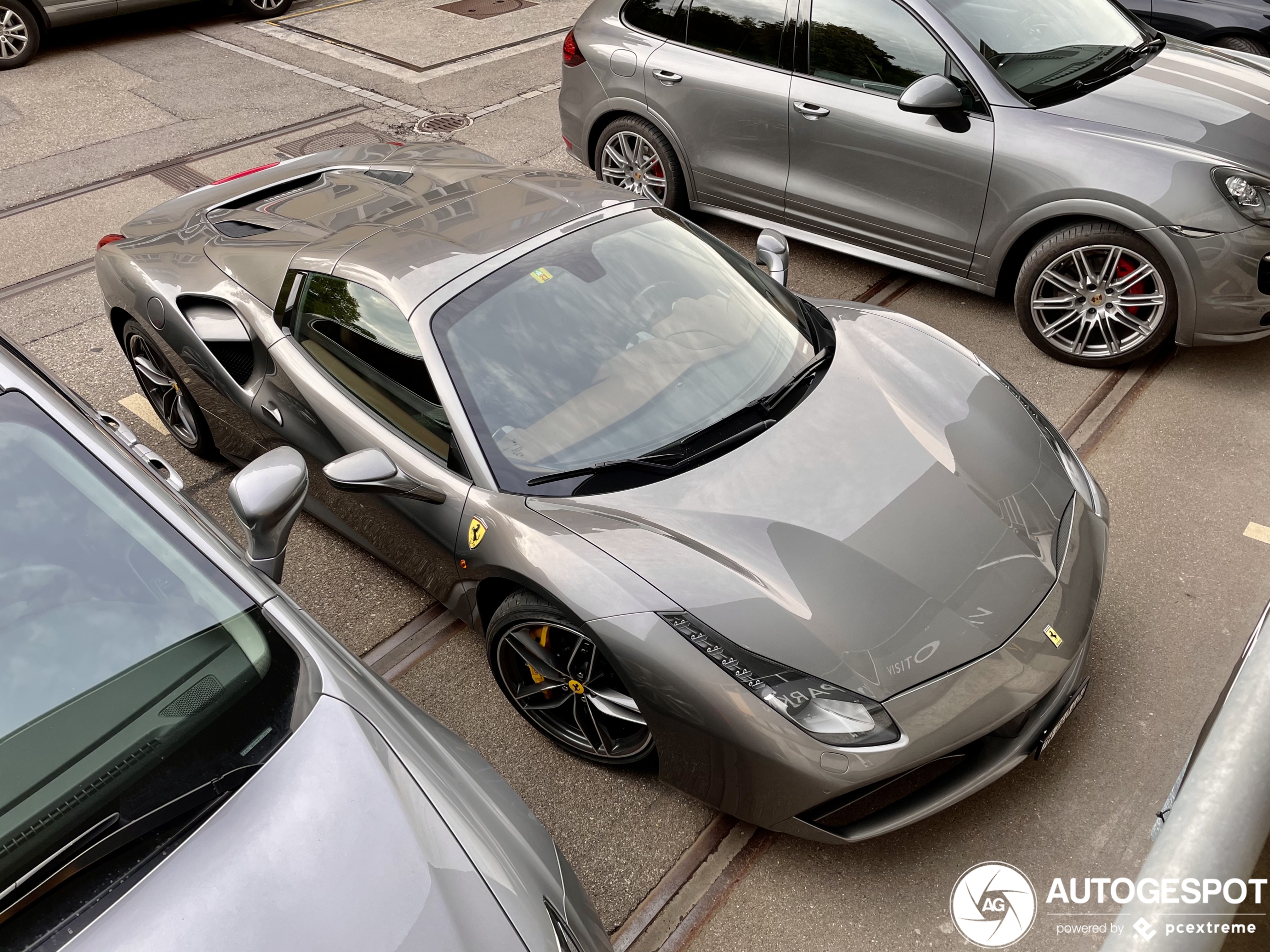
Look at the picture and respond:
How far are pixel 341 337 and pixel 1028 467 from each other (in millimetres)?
2439

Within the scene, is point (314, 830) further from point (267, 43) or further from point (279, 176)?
point (267, 43)

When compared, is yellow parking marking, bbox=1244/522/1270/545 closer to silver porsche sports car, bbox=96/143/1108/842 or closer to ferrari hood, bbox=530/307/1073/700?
silver porsche sports car, bbox=96/143/1108/842

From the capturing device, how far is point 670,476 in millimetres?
3102

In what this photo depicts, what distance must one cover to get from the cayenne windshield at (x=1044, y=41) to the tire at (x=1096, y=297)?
29.7 inches

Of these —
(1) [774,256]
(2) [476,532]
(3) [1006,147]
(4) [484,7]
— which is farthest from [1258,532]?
(4) [484,7]

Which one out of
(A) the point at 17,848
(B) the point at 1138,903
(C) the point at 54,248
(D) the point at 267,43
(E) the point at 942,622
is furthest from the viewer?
(D) the point at 267,43

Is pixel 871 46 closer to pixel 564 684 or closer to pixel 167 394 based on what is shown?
pixel 564 684

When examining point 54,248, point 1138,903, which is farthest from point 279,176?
point 1138,903

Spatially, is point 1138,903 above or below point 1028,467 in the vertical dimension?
above

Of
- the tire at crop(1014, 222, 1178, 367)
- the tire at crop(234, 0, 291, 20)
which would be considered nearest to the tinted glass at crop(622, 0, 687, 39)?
the tire at crop(1014, 222, 1178, 367)

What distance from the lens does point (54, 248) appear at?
6.33 meters

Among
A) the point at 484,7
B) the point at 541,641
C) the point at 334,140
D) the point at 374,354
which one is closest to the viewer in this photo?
the point at 541,641

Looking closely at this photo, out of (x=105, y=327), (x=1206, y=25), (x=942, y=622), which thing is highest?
(x=1206, y=25)

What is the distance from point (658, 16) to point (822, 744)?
4.87m
